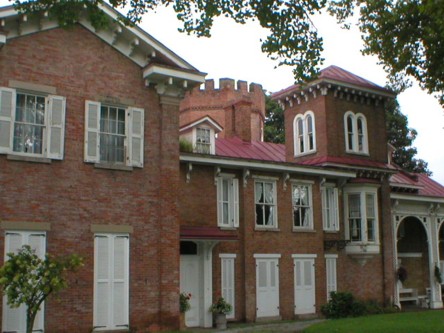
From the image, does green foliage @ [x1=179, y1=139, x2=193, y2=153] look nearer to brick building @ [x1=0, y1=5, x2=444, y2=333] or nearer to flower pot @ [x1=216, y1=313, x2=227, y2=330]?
brick building @ [x1=0, y1=5, x2=444, y2=333]

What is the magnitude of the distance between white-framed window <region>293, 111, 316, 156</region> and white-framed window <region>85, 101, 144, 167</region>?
1168 centimetres

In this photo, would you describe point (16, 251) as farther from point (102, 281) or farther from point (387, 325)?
point (387, 325)

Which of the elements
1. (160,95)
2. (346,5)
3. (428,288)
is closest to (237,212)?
(160,95)

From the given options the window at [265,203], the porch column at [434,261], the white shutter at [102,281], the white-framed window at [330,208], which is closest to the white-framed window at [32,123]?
the white shutter at [102,281]

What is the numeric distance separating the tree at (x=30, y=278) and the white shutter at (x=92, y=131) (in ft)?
11.7

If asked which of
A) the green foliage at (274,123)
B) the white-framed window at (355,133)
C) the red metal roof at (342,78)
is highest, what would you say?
the green foliage at (274,123)

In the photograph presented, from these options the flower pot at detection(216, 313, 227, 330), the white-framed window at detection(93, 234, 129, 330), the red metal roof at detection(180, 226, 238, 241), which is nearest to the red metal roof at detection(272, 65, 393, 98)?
the red metal roof at detection(180, 226, 238, 241)

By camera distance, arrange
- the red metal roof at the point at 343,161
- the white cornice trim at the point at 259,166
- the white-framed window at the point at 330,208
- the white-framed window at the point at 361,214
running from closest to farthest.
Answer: the white cornice trim at the point at 259,166
the white-framed window at the point at 330,208
the white-framed window at the point at 361,214
the red metal roof at the point at 343,161

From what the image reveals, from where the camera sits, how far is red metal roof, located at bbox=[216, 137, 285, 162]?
88.1ft

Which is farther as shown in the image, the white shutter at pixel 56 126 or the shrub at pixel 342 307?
the shrub at pixel 342 307

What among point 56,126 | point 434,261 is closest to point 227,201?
point 56,126

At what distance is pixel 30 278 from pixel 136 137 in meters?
5.53

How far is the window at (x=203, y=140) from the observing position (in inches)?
959

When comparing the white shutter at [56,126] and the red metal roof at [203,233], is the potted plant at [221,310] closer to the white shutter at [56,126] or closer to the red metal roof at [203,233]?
the red metal roof at [203,233]
